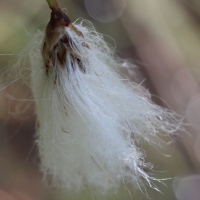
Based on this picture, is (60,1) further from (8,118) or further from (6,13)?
(8,118)

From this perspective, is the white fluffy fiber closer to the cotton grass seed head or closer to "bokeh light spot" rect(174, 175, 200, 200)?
the cotton grass seed head

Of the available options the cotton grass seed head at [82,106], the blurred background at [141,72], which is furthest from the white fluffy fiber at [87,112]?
the blurred background at [141,72]

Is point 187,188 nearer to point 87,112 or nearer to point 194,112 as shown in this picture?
point 194,112

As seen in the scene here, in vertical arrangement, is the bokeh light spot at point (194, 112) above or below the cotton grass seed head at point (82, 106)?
below

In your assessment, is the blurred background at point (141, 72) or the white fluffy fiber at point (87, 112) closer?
the white fluffy fiber at point (87, 112)

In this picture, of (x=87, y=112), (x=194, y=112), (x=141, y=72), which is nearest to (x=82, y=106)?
(x=87, y=112)

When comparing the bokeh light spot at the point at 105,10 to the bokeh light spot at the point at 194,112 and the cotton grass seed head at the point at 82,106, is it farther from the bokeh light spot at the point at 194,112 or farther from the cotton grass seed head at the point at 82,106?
the bokeh light spot at the point at 194,112
